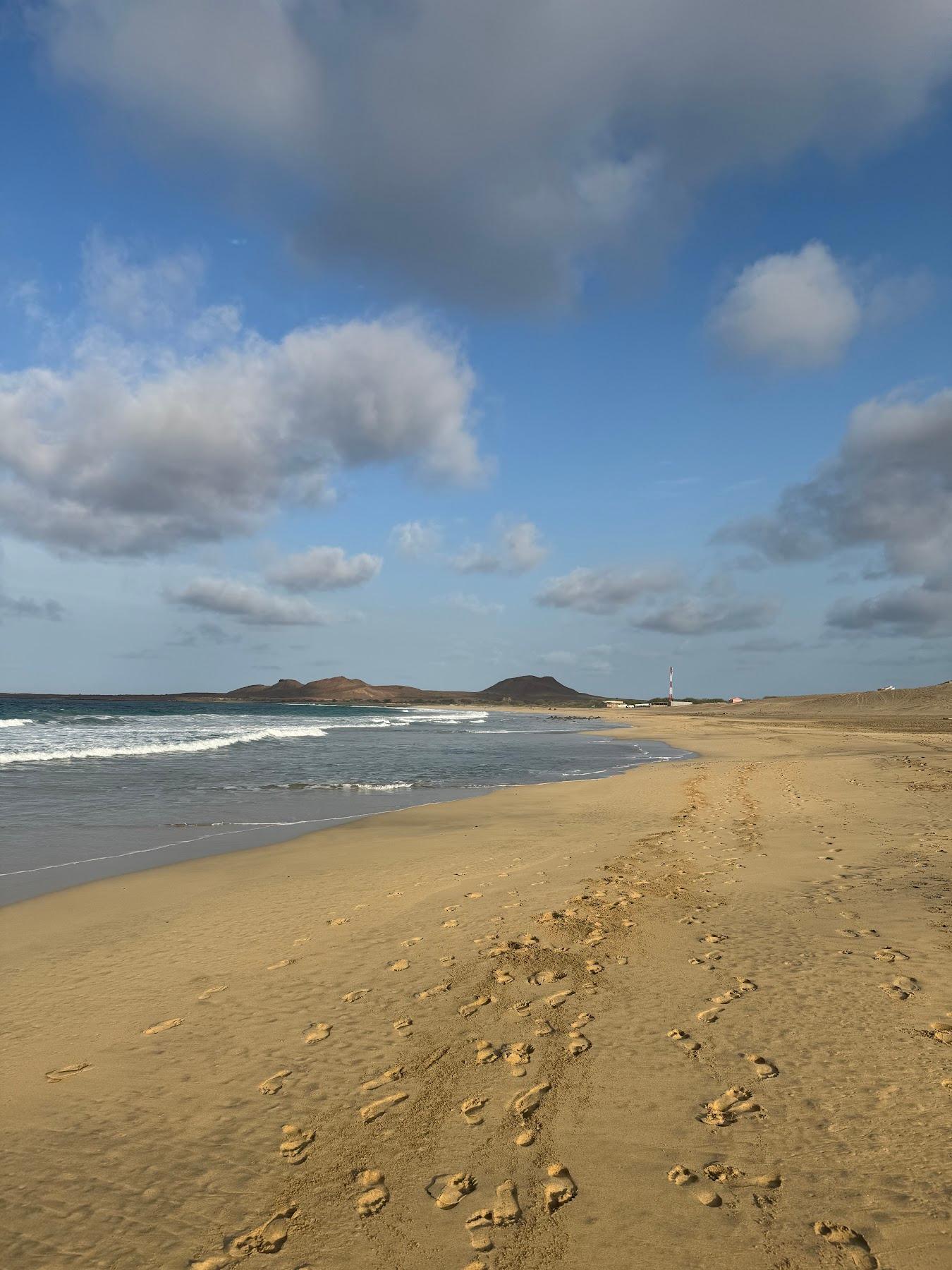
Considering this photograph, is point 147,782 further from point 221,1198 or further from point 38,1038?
point 221,1198

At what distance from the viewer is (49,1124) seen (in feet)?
14.3

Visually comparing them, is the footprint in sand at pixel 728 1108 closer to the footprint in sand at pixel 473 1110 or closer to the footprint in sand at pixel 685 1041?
the footprint in sand at pixel 685 1041

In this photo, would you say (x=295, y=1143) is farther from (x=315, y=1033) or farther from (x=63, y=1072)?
(x=63, y=1072)

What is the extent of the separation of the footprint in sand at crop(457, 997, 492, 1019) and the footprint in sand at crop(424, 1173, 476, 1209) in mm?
1875

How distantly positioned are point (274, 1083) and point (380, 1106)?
32.5 inches

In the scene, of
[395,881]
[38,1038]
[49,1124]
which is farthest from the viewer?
[395,881]

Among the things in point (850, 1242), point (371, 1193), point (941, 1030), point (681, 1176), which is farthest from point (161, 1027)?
point (941, 1030)

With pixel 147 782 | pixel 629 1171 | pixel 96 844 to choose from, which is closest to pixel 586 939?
pixel 629 1171

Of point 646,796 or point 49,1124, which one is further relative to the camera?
point 646,796

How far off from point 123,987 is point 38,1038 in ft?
3.28

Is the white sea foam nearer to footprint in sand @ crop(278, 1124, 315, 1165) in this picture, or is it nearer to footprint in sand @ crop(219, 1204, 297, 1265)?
footprint in sand @ crop(278, 1124, 315, 1165)

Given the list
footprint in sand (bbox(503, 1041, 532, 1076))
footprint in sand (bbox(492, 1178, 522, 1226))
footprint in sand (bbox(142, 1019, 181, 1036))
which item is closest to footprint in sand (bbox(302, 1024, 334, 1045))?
footprint in sand (bbox(142, 1019, 181, 1036))

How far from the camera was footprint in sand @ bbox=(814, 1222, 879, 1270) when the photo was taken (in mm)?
3123

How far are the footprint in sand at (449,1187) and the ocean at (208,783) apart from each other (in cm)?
808
